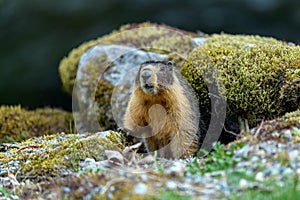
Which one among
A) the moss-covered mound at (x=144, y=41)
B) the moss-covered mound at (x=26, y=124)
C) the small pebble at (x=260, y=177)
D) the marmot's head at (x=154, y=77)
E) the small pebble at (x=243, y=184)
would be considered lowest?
the moss-covered mound at (x=26, y=124)

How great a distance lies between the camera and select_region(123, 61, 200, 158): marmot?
231 inches

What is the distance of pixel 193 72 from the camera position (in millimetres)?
6812

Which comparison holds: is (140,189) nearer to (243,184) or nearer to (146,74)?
(243,184)

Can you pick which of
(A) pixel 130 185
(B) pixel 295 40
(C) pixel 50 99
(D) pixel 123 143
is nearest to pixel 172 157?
(D) pixel 123 143

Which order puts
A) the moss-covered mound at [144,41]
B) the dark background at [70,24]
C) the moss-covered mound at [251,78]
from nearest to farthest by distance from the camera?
the moss-covered mound at [251,78] → the moss-covered mound at [144,41] → the dark background at [70,24]

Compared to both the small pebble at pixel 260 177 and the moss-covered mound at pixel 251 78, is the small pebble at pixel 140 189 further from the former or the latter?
the moss-covered mound at pixel 251 78

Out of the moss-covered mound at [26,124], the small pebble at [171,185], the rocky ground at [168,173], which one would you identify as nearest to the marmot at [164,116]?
the rocky ground at [168,173]

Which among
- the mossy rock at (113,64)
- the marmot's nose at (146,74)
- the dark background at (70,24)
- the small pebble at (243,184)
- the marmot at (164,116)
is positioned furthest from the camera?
the dark background at (70,24)

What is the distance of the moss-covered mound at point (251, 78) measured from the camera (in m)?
6.07

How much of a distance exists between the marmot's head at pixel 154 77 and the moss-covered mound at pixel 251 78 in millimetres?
785

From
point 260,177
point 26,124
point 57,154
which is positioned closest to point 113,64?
point 26,124

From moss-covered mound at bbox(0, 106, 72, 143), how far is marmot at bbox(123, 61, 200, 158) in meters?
2.55

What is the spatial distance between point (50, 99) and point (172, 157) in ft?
23.7

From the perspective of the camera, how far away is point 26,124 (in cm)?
857
